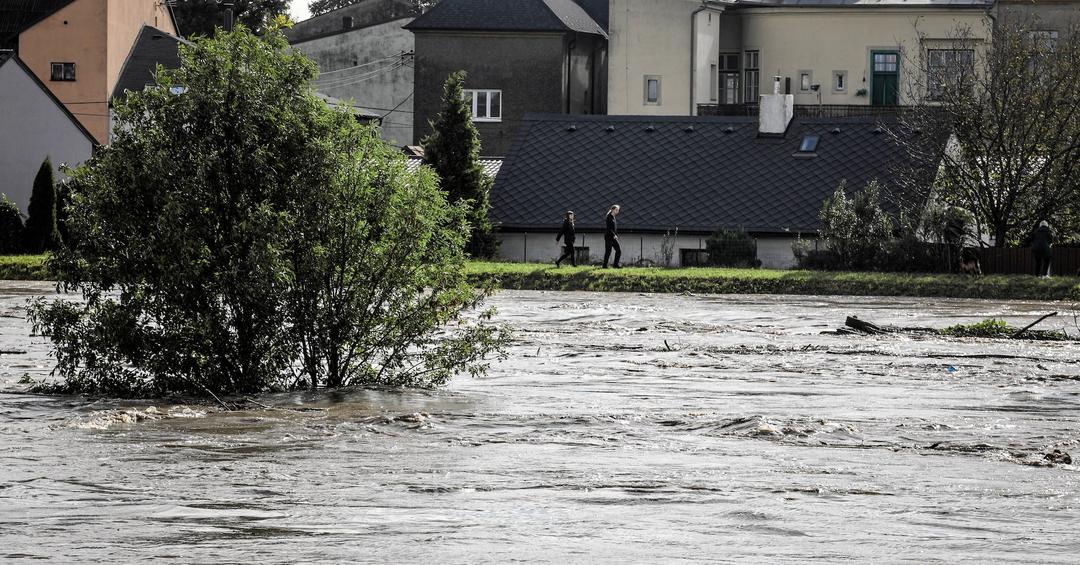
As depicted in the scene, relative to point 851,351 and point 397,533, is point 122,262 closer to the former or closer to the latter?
point 397,533

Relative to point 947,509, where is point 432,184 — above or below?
above

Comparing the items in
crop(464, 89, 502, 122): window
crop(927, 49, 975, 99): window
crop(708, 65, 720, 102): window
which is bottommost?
crop(927, 49, 975, 99): window

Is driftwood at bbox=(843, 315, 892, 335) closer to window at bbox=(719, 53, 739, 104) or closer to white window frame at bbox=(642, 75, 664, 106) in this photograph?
white window frame at bbox=(642, 75, 664, 106)

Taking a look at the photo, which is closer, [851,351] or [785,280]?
[851,351]

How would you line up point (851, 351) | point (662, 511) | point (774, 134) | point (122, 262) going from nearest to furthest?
point (662, 511), point (122, 262), point (851, 351), point (774, 134)

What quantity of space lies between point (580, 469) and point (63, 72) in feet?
190

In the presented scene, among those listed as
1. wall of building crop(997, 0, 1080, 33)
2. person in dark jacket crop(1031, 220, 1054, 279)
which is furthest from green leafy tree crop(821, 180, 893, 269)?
wall of building crop(997, 0, 1080, 33)

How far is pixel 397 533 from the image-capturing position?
11250 mm

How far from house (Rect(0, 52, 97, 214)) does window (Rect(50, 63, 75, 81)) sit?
11.1 metres

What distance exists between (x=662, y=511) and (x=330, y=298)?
698 cm

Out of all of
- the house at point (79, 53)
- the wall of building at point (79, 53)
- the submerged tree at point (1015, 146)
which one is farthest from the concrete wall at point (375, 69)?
the submerged tree at point (1015, 146)

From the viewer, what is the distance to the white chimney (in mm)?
49812

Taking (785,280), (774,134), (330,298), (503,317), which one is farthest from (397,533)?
(774,134)

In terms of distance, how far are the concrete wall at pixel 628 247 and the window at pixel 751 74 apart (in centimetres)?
2092
